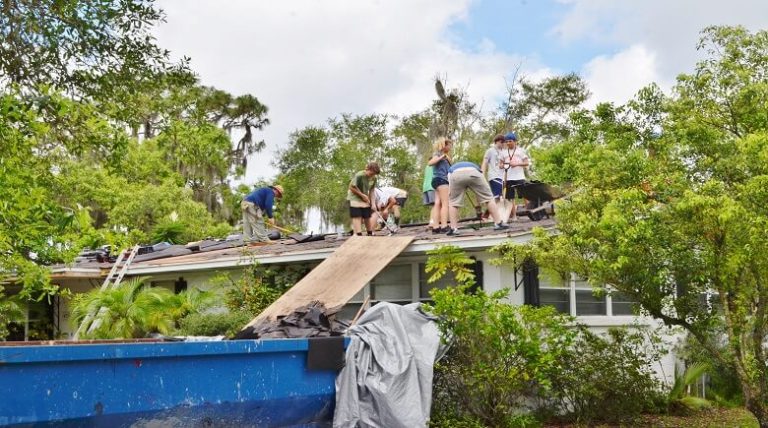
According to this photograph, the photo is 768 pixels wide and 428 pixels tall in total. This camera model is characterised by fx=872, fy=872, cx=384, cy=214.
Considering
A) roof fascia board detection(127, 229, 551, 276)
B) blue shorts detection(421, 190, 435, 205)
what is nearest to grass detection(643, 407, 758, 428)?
roof fascia board detection(127, 229, 551, 276)

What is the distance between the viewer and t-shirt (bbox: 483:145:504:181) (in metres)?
14.8

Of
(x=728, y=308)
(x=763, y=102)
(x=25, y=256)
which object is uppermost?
(x=763, y=102)

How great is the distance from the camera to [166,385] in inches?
338

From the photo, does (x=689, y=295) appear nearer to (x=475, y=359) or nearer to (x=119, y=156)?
(x=475, y=359)

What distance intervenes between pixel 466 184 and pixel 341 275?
8.14 feet

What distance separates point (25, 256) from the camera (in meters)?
10.1

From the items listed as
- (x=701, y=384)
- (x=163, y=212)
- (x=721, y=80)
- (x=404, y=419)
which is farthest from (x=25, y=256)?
(x=163, y=212)

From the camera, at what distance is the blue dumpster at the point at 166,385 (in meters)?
7.42

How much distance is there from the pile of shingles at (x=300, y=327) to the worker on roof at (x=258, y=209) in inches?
238

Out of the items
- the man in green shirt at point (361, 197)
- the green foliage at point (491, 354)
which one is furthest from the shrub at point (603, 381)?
the man in green shirt at point (361, 197)

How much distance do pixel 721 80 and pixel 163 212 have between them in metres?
23.6

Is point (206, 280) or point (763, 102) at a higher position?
point (763, 102)

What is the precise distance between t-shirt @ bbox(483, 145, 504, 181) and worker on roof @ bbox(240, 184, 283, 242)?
4.46 metres

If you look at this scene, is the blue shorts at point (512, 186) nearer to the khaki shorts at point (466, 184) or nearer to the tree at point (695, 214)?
the khaki shorts at point (466, 184)
